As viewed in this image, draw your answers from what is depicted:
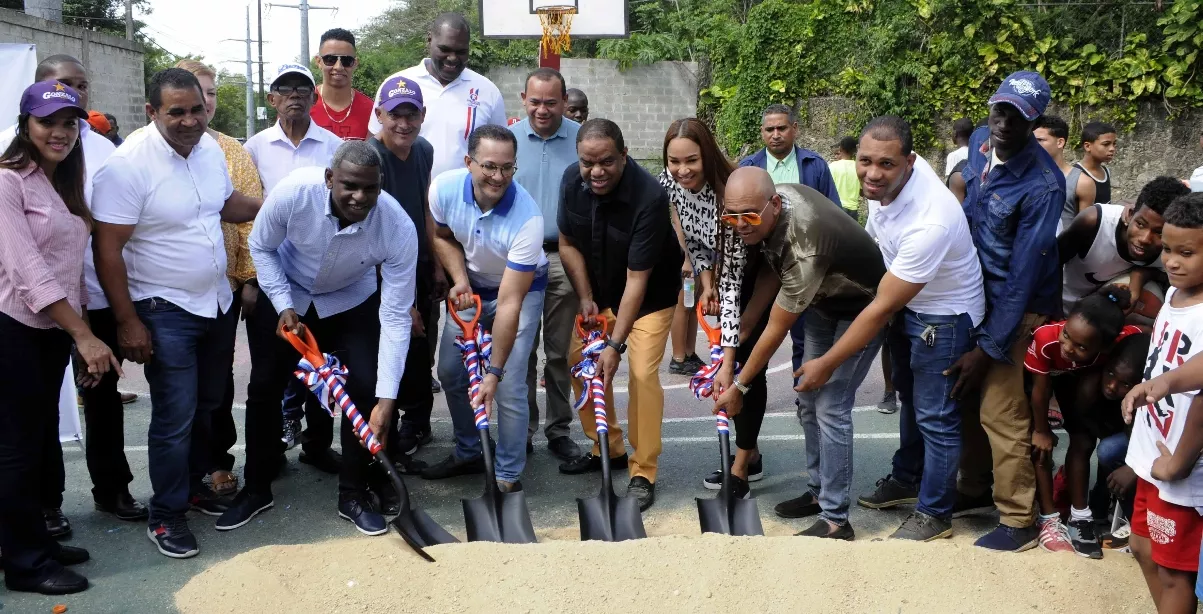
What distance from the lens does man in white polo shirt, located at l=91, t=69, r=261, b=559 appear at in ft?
12.6

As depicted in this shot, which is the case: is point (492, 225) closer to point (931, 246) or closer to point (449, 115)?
A: point (449, 115)

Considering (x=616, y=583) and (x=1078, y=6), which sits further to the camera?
(x=1078, y=6)

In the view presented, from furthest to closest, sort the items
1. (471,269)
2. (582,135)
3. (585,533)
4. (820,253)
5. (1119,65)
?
1. (1119,65)
2. (471,269)
3. (582,135)
4. (585,533)
5. (820,253)

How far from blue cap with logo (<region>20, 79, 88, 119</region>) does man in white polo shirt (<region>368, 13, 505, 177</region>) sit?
2.20 meters

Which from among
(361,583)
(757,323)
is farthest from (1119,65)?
(361,583)

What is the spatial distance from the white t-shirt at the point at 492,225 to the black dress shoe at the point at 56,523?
209 cm

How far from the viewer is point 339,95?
19.0 ft

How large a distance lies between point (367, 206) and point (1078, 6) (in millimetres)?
12284

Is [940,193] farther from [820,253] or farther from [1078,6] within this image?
[1078,6]

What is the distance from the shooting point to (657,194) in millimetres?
4633

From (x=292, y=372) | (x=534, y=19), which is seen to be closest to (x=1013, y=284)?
(x=292, y=372)

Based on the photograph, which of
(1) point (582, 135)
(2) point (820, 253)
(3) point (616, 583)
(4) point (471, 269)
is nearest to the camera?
(3) point (616, 583)

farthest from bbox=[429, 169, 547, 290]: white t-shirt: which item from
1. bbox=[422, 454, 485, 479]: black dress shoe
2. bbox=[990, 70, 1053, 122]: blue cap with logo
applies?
bbox=[990, 70, 1053, 122]: blue cap with logo

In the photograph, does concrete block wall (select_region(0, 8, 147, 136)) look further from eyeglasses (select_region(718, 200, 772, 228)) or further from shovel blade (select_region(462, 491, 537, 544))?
eyeglasses (select_region(718, 200, 772, 228))
